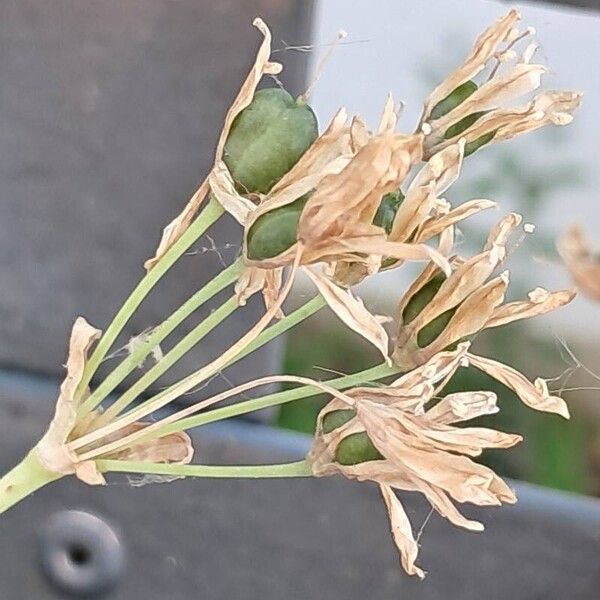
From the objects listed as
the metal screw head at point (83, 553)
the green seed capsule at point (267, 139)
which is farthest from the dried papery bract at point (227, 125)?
the metal screw head at point (83, 553)

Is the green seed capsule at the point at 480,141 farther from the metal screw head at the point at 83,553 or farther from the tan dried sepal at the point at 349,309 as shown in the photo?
the metal screw head at the point at 83,553

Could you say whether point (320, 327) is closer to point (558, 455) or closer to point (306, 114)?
point (558, 455)

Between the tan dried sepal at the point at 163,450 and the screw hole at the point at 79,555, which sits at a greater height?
the tan dried sepal at the point at 163,450

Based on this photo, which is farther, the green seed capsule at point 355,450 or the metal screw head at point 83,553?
the metal screw head at point 83,553

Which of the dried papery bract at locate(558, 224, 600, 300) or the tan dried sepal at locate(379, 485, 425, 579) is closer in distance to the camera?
the tan dried sepal at locate(379, 485, 425, 579)

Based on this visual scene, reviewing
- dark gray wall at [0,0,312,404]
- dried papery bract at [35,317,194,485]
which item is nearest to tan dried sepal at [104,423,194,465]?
dried papery bract at [35,317,194,485]

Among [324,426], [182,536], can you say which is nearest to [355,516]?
[182,536]

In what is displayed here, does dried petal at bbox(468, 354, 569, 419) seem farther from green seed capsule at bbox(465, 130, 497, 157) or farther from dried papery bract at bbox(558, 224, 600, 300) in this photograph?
dried papery bract at bbox(558, 224, 600, 300)
